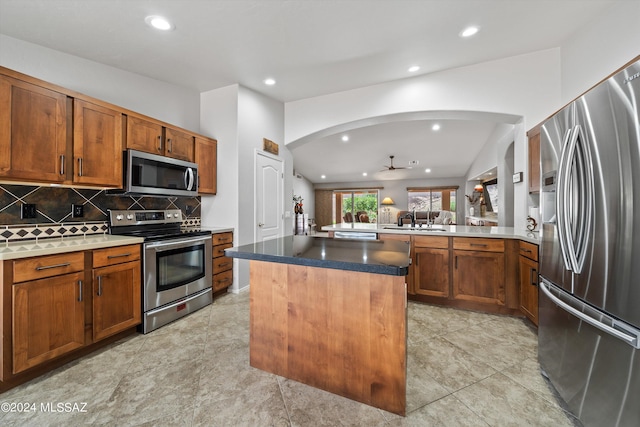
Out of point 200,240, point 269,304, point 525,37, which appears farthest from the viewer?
point 200,240

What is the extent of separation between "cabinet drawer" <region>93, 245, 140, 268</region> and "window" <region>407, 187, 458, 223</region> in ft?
29.5

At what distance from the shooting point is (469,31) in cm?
245

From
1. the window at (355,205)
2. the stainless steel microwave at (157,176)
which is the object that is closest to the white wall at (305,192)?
the window at (355,205)

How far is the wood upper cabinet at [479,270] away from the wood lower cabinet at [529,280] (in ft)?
0.54

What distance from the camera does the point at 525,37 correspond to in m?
2.61

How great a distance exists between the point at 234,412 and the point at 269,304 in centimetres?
59

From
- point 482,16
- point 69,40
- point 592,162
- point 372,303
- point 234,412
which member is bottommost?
point 234,412

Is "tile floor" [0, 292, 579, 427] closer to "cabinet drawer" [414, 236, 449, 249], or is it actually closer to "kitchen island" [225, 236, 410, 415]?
"kitchen island" [225, 236, 410, 415]

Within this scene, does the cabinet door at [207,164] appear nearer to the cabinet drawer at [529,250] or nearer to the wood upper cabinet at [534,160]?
the cabinet drawer at [529,250]

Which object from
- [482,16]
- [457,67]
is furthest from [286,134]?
[482,16]

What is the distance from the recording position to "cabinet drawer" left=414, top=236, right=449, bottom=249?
2.91m

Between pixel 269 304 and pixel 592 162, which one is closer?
pixel 592 162

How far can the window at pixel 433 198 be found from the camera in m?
9.82

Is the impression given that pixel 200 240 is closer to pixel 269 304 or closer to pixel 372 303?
pixel 269 304
